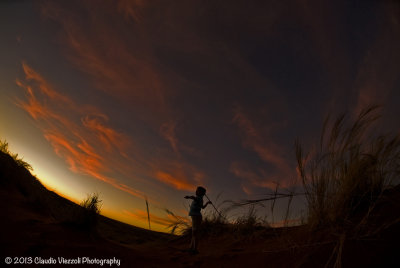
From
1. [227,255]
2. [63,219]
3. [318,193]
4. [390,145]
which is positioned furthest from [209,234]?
[390,145]

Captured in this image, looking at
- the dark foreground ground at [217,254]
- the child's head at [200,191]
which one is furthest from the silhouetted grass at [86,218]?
the child's head at [200,191]

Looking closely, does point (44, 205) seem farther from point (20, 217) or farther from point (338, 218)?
point (338, 218)

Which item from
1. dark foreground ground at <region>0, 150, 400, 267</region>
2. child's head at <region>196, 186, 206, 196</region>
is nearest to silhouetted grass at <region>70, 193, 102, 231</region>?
dark foreground ground at <region>0, 150, 400, 267</region>

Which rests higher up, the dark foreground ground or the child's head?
the child's head

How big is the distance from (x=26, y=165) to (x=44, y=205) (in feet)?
27.4

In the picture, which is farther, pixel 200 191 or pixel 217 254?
pixel 200 191

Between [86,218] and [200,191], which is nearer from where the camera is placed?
[86,218]

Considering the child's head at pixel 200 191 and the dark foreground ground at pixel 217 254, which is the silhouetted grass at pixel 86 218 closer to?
the dark foreground ground at pixel 217 254

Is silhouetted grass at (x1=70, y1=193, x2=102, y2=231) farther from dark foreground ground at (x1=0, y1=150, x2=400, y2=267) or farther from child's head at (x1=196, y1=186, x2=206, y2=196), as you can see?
child's head at (x1=196, y1=186, x2=206, y2=196)

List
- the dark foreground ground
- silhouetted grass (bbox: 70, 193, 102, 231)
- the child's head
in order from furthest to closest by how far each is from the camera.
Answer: the child's head → silhouetted grass (bbox: 70, 193, 102, 231) → the dark foreground ground

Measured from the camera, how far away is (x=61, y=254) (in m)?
2.49

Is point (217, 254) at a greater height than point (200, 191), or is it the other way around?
point (200, 191)

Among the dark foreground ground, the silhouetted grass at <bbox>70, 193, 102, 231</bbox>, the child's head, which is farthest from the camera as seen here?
the child's head

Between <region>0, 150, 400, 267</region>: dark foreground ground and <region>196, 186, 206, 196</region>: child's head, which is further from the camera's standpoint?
<region>196, 186, 206, 196</region>: child's head
